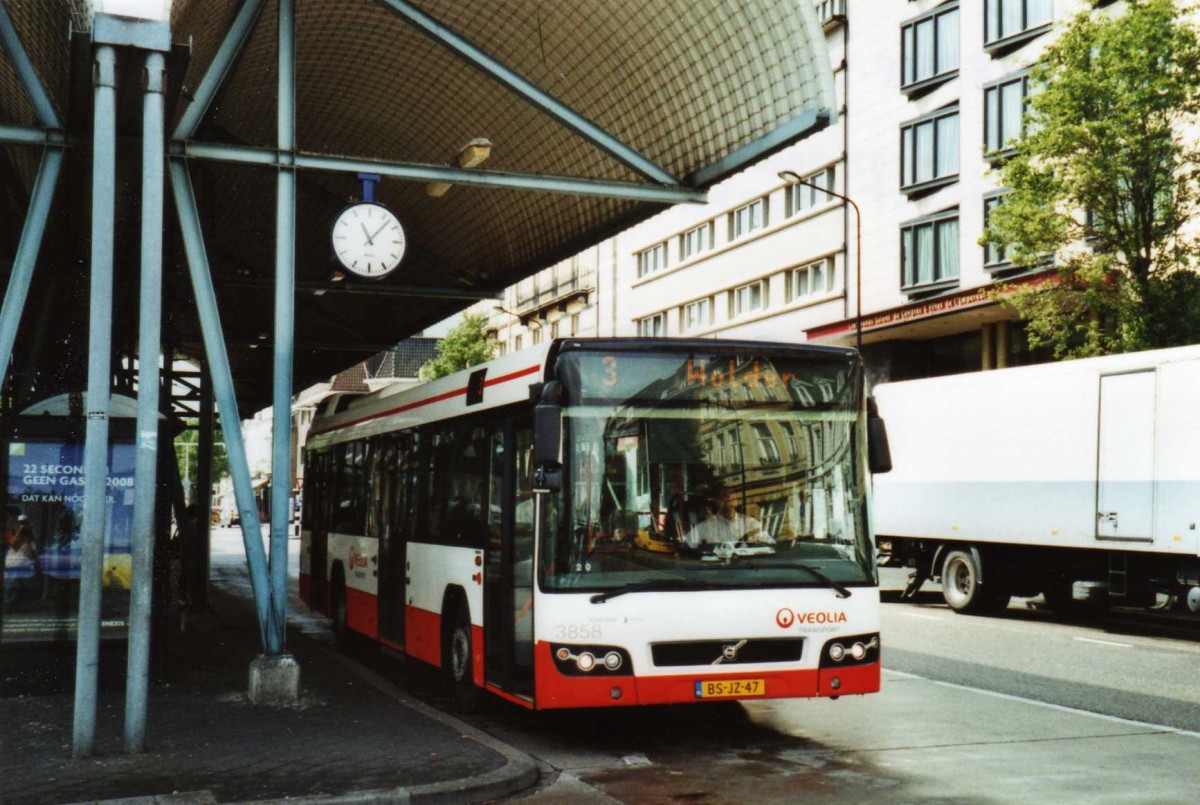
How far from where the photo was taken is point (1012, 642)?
15.9 meters

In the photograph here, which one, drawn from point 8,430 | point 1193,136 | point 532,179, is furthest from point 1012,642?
point 1193,136

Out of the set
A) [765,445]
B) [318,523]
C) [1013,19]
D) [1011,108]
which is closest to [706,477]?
[765,445]

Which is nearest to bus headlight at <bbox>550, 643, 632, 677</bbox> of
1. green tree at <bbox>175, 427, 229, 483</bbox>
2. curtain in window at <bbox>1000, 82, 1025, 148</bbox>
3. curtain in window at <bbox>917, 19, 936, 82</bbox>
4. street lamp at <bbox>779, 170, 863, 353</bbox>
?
street lamp at <bbox>779, 170, 863, 353</bbox>

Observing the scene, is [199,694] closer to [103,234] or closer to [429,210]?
[103,234]

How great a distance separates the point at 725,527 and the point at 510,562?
1.61 metres

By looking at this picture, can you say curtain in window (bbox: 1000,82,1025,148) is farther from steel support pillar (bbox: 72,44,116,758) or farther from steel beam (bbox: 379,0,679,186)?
steel support pillar (bbox: 72,44,116,758)

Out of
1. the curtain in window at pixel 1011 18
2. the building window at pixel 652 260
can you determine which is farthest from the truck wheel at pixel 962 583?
the building window at pixel 652 260

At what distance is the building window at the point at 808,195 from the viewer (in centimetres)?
4047

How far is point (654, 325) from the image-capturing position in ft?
173

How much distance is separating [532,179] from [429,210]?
674 centimetres

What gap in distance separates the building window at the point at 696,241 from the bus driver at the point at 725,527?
1548 inches

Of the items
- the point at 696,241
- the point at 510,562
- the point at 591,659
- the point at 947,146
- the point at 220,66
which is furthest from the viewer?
the point at 696,241

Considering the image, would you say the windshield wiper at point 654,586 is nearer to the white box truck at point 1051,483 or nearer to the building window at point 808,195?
the white box truck at point 1051,483

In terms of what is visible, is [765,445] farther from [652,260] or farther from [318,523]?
[652,260]
